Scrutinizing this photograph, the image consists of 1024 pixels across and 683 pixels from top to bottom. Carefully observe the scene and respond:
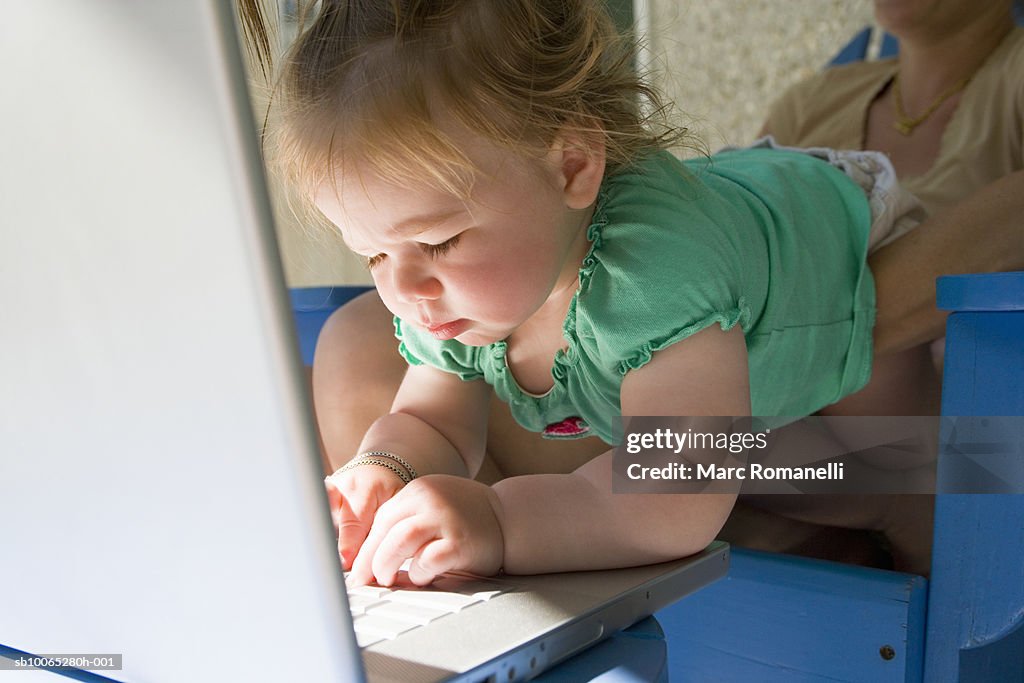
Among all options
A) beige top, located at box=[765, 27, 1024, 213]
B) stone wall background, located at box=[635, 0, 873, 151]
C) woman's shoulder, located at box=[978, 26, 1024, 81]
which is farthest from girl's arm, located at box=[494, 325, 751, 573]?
stone wall background, located at box=[635, 0, 873, 151]

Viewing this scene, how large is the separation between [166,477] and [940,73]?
1.12 meters

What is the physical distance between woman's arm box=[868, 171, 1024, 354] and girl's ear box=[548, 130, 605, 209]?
306mm

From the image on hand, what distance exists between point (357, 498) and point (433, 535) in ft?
0.38

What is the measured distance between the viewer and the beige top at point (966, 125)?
0.99 metres

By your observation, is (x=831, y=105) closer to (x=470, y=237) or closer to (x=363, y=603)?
(x=470, y=237)

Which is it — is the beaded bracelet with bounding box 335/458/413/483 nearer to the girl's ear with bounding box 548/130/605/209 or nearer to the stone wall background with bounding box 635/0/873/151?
the girl's ear with bounding box 548/130/605/209

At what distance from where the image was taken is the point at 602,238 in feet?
2.00

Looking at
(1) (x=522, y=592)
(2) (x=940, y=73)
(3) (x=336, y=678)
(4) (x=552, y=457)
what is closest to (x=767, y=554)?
A: (4) (x=552, y=457)

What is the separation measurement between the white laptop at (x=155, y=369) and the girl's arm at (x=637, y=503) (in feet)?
0.48

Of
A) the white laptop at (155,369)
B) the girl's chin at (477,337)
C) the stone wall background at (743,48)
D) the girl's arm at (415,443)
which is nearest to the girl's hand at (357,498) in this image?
the girl's arm at (415,443)

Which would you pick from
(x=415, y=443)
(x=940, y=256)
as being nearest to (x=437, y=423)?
(x=415, y=443)

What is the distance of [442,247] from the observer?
0.53 m

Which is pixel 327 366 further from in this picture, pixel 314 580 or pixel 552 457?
pixel 314 580

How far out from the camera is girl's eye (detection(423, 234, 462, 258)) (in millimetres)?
532
